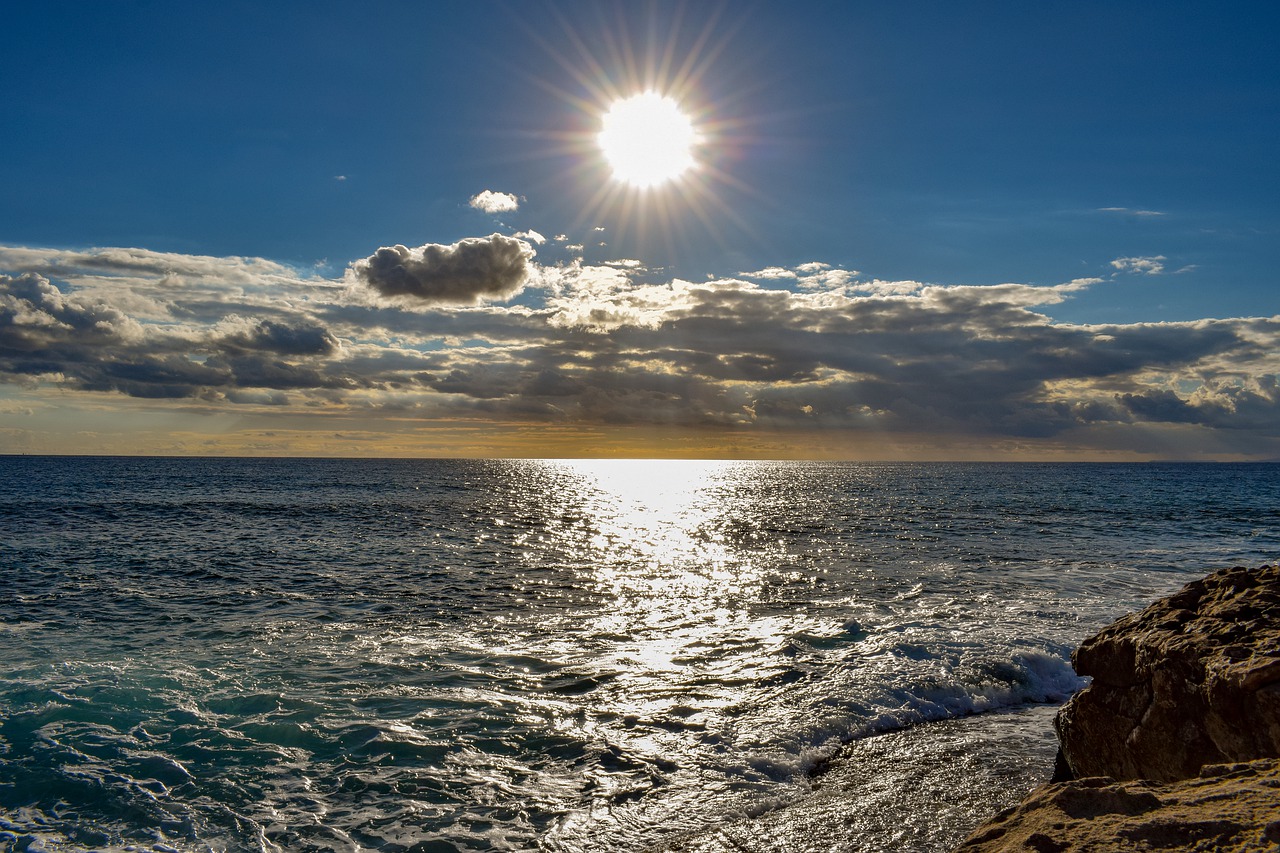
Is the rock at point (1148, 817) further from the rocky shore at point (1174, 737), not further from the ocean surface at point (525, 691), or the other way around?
the ocean surface at point (525, 691)

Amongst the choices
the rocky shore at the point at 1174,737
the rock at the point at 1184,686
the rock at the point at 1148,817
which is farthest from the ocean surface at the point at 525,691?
the rock at the point at 1148,817

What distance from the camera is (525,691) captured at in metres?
13.5

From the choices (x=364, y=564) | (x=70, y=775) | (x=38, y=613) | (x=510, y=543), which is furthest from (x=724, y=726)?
(x=510, y=543)

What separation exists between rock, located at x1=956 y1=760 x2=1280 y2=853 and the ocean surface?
9.93ft

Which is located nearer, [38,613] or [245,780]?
[245,780]

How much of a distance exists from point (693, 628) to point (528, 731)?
807 cm

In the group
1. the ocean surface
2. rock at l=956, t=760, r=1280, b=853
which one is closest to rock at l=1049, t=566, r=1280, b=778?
rock at l=956, t=760, r=1280, b=853

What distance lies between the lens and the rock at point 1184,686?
5.64m

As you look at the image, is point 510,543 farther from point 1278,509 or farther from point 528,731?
point 1278,509

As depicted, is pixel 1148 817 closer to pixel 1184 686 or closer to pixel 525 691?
pixel 1184 686

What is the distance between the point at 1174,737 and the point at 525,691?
1036cm

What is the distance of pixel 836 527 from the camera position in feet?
155

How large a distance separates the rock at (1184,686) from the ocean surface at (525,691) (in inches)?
75.4

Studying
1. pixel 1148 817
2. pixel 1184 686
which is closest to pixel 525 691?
pixel 1184 686
